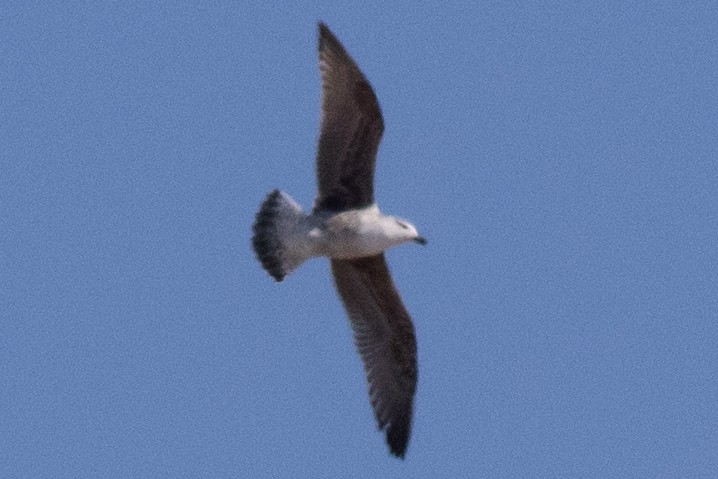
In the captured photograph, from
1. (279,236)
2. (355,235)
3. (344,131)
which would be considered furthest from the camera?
(279,236)

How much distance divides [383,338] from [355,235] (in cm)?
125

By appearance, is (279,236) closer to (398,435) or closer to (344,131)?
(344,131)

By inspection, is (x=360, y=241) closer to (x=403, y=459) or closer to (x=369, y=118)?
(x=369, y=118)

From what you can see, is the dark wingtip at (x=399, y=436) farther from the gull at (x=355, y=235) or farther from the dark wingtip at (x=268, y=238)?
the dark wingtip at (x=268, y=238)

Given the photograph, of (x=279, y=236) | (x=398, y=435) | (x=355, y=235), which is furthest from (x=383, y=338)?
(x=279, y=236)

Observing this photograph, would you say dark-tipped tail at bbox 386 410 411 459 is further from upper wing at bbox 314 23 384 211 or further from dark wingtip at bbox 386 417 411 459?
upper wing at bbox 314 23 384 211

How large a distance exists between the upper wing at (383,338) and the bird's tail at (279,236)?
62 centimetres

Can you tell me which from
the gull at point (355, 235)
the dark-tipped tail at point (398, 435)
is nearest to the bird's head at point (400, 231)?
the gull at point (355, 235)

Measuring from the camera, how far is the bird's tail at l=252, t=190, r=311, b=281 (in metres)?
15.4

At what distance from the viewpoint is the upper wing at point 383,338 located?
629 inches

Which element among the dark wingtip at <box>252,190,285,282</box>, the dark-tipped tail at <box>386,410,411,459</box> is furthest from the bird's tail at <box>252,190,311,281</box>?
the dark-tipped tail at <box>386,410,411,459</box>

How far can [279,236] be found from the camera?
1549cm

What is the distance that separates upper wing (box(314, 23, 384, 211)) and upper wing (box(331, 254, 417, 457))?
83 centimetres

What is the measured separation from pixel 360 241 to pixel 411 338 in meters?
1.25
